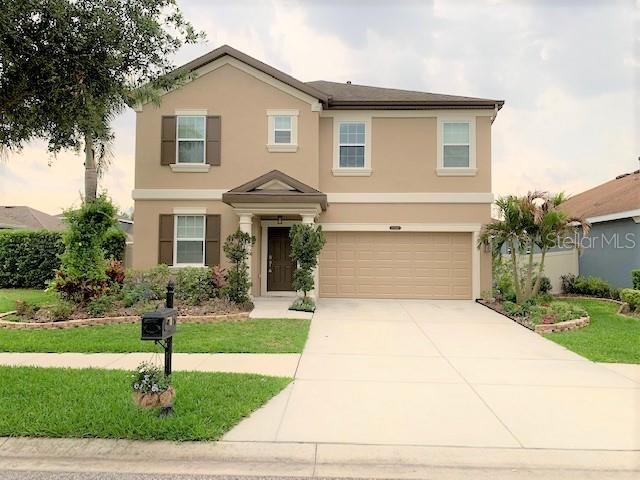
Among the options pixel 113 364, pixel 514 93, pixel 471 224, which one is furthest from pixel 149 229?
pixel 514 93

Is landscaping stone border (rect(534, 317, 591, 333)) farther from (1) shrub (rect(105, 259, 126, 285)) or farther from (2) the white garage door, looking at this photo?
(1) shrub (rect(105, 259, 126, 285))

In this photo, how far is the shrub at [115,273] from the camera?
1143 centimetres

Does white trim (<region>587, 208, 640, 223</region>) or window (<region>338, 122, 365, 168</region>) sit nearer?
white trim (<region>587, 208, 640, 223</region>)

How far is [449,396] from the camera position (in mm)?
5441

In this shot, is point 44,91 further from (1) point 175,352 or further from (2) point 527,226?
(2) point 527,226

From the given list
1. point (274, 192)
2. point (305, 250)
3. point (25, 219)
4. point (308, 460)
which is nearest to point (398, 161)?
point (274, 192)

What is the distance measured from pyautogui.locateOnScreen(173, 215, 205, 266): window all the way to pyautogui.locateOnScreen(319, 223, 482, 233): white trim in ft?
12.8

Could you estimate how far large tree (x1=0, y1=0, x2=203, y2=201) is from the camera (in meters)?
6.76

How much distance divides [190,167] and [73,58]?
22.3 ft

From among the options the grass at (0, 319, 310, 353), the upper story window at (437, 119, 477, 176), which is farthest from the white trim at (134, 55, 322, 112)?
the grass at (0, 319, 310, 353)

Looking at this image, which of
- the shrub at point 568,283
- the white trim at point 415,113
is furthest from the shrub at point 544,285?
the white trim at point 415,113

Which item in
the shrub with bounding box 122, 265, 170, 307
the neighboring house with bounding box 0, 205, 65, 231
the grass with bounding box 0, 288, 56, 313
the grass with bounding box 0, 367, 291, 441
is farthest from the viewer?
the neighboring house with bounding box 0, 205, 65, 231

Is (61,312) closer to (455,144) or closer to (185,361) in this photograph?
(185,361)

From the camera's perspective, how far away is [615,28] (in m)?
8.56
